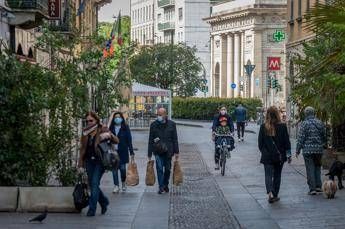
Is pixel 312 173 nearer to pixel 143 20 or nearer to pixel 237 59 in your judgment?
pixel 237 59

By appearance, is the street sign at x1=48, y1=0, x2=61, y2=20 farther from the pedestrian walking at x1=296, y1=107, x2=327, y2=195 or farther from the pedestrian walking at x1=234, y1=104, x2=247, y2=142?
the pedestrian walking at x1=234, y1=104, x2=247, y2=142

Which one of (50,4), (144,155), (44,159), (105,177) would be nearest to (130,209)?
(44,159)

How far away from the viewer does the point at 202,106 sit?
327 feet

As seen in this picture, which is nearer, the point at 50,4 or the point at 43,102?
the point at 43,102

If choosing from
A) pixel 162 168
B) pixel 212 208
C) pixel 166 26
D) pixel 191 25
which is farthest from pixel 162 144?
pixel 166 26

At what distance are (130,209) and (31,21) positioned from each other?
45.1ft

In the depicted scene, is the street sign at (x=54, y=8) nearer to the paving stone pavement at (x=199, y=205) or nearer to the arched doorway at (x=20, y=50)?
the arched doorway at (x=20, y=50)

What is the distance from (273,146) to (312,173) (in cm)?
181

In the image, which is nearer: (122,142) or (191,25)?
(122,142)

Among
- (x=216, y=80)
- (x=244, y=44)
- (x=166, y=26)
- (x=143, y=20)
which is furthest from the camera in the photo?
(x=143, y=20)

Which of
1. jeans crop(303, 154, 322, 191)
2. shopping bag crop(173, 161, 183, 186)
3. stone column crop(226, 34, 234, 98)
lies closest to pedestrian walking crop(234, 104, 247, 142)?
shopping bag crop(173, 161, 183, 186)

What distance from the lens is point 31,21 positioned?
3425cm

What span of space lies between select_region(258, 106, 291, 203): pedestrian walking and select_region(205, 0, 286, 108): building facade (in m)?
78.4

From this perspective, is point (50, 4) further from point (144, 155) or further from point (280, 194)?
point (280, 194)
